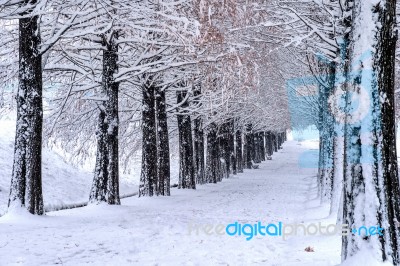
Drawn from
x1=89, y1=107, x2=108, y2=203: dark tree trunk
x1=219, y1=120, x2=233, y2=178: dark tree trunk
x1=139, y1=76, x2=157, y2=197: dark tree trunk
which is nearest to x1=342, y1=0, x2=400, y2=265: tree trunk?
x1=89, y1=107, x2=108, y2=203: dark tree trunk

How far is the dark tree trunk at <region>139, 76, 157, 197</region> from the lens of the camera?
15586mm

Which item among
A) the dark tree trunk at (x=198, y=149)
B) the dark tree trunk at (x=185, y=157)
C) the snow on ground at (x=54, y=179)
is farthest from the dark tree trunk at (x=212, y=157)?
the dark tree trunk at (x=185, y=157)

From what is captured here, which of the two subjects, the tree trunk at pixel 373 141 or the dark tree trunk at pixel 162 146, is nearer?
the tree trunk at pixel 373 141

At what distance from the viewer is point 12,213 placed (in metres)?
9.41

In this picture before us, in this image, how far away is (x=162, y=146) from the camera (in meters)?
17.8

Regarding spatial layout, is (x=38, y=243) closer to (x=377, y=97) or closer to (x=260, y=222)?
(x=260, y=222)

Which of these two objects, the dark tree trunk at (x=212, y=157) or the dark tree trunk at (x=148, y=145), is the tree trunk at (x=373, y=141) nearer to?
the dark tree trunk at (x=148, y=145)

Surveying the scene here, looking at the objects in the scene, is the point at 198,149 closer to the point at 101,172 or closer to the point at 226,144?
the point at 226,144

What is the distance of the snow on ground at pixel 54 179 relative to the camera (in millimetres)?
17828

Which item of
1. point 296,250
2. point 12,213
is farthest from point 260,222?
point 12,213

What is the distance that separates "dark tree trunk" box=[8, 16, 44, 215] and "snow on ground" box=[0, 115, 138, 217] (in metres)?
4.92

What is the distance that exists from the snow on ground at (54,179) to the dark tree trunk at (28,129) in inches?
194

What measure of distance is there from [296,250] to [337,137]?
4.20m

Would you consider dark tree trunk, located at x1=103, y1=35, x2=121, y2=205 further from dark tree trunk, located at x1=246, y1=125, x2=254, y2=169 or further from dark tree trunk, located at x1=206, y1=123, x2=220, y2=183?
dark tree trunk, located at x1=246, y1=125, x2=254, y2=169
